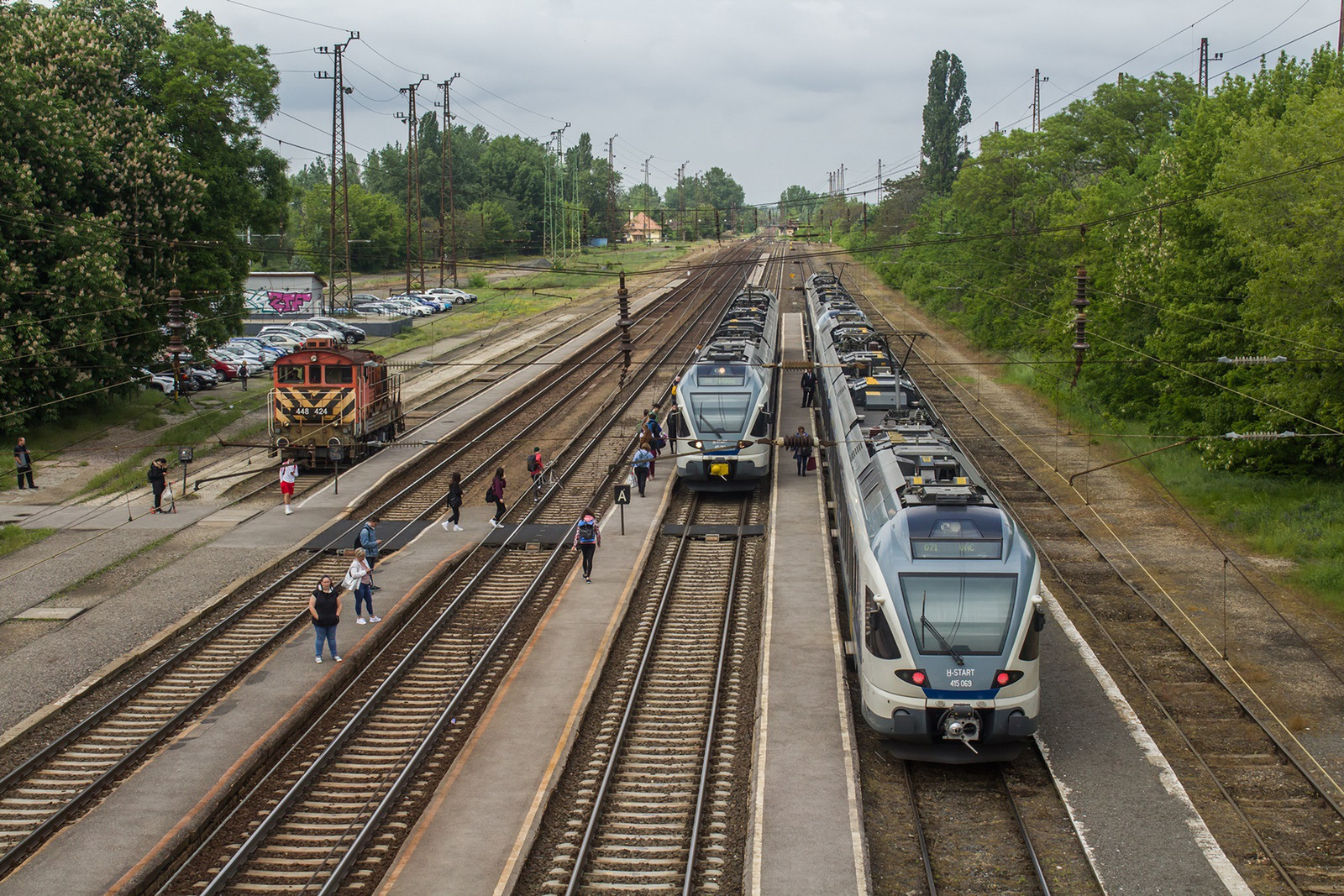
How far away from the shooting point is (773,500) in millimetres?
29859

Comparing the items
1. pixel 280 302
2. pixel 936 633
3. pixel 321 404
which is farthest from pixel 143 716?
pixel 280 302

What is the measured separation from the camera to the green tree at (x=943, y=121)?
337 feet

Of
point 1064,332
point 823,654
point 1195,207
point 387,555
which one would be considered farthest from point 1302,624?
point 1064,332

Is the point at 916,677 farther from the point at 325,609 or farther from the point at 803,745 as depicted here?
the point at 325,609

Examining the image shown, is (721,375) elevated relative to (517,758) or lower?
elevated

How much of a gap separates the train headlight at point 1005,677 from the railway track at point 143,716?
37.6ft

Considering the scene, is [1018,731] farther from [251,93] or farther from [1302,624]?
[251,93]

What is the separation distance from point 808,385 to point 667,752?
27.6 metres

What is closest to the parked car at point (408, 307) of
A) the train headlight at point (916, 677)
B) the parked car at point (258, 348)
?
the parked car at point (258, 348)

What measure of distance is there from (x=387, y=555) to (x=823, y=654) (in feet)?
37.2

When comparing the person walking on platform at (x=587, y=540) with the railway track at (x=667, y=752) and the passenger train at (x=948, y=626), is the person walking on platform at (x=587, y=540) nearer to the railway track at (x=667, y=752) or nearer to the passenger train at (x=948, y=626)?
the railway track at (x=667, y=752)

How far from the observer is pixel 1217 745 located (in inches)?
639

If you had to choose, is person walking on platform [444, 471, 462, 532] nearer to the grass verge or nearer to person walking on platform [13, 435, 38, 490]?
the grass verge

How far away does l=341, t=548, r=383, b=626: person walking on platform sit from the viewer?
68.2 ft
